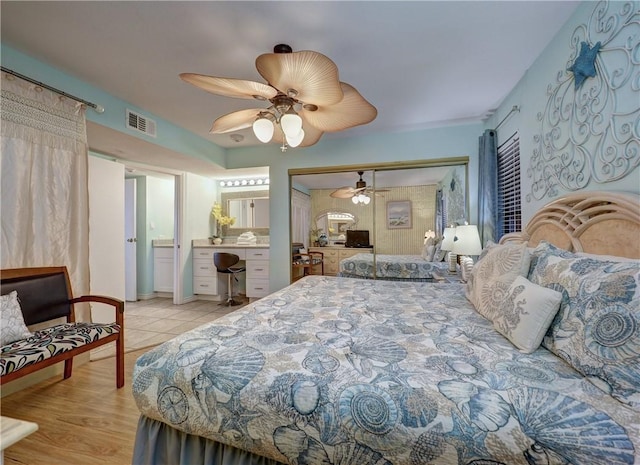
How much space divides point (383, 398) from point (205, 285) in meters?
4.52

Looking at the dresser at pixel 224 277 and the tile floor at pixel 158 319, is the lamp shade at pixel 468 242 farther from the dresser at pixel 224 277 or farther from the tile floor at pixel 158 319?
the tile floor at pixel 158 319

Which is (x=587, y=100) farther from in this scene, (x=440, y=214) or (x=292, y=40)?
(x=440, y=214)

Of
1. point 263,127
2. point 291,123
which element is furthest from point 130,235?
point 291,123

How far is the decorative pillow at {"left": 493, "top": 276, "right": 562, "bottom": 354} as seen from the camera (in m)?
1.07

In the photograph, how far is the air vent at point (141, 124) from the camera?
289 centimetres

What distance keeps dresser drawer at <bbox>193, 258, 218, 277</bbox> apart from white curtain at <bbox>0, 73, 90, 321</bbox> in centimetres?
225

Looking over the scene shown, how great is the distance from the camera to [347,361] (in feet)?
3.36

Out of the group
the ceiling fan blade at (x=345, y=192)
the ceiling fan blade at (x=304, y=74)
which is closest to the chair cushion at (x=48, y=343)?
the ceiling fan blade at (x=304, y=74)

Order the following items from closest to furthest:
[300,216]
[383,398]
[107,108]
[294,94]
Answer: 1. [383,398]
2. [294,94]
3. [107,108]
4. [300,216]

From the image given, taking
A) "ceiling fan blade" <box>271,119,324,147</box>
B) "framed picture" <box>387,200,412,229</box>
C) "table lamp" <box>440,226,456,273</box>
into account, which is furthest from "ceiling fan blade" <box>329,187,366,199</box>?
"ceiling fan blade" <box>271,119,324,147</box>

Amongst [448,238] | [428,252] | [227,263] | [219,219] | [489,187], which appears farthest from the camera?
[219,219]

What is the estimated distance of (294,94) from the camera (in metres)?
1.69

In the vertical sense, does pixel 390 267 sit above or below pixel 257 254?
below

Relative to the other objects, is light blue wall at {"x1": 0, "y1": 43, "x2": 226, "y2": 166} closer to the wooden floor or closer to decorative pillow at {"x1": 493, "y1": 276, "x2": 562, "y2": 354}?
the wooden floor
